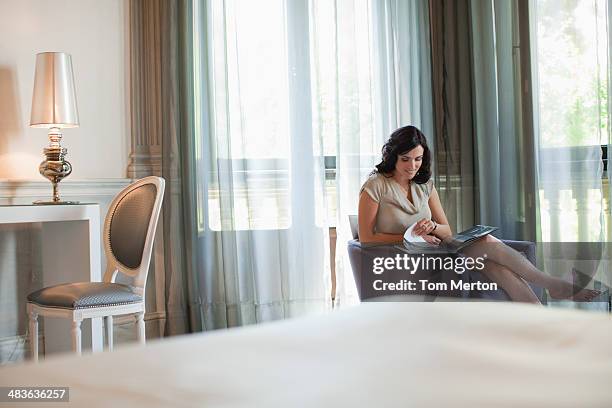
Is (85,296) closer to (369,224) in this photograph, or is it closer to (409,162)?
(369,224)

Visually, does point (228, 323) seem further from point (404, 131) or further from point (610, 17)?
point (610, 17)

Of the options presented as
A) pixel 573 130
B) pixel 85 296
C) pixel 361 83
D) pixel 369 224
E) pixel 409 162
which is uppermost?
pixel 361 83

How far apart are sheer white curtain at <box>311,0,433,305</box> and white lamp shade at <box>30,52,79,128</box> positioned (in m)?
1.34

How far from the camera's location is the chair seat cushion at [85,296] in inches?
119

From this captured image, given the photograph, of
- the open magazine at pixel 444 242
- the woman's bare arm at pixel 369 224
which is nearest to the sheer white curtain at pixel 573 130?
the open magazine at pixel 444 242

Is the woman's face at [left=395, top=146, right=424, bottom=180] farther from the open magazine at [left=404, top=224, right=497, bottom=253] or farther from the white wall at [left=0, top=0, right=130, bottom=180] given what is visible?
the white wall at [left=0, top=0, right=130, bottom=180]

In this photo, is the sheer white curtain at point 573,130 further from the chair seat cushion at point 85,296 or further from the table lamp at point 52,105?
the table lamp at point 52,105

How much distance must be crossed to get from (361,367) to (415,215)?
8.72 feet

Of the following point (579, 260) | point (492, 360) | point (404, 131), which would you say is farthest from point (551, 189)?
point (492, 360)

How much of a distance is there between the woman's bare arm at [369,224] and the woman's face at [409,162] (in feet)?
0.76

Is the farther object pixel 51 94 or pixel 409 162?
pixel 51 94

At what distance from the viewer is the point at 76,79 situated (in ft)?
13.7

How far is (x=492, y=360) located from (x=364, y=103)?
338cm

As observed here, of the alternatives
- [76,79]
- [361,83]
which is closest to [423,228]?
[361,83]
